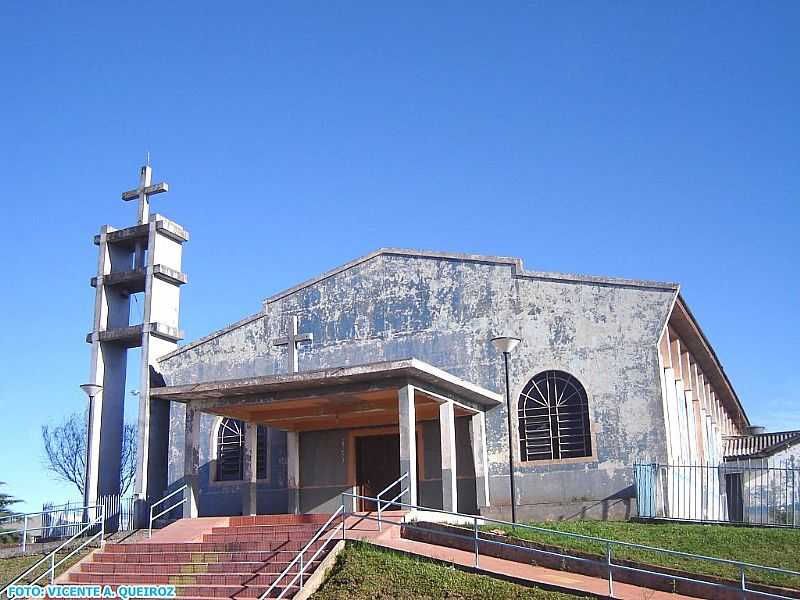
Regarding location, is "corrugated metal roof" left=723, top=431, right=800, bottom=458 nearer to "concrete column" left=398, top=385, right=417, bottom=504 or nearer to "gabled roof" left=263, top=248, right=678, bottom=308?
"gabled roof" left=263, top=248, right=678, bottom=308

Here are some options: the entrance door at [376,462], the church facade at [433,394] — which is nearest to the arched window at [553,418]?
the church facade at [433,394]

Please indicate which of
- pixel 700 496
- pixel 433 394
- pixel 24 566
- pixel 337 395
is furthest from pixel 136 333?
pixel 700 496

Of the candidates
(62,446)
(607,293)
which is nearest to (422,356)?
(607,293)

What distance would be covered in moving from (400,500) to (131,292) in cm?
1204

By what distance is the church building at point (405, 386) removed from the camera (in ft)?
68.4

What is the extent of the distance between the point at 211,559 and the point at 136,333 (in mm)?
9866

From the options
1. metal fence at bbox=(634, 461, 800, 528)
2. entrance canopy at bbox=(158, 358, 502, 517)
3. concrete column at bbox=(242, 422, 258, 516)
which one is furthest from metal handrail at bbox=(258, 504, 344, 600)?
metal fence at bbox=(634, 461, 800, 528)

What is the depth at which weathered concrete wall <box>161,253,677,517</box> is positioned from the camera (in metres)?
21.4

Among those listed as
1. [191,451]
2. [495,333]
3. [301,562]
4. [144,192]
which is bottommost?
[301,562]

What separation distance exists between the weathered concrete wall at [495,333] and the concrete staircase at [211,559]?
623 centimetres

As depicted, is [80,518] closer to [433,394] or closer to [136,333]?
[136,333]

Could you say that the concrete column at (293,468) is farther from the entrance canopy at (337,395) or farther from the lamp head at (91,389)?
the lamp head at (91,389)

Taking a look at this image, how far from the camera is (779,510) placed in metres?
20.3

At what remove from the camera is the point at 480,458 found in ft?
73.3
